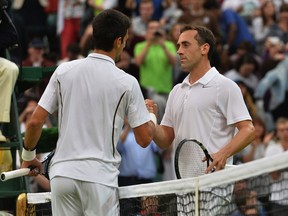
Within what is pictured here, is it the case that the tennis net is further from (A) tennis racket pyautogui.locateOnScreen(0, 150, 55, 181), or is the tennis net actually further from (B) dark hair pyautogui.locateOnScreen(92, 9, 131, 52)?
(B) dark hair pyautogui.locateOnScreen(92, 9, 131, 52)

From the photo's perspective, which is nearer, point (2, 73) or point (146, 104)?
point (146, 104)

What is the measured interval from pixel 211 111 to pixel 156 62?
9374mm

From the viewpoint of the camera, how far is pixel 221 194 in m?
8.75

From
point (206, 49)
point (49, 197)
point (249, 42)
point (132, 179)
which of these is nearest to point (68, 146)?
point (49, 197)

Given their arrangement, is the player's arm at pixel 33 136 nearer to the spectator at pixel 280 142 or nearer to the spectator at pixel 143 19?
the spectator at pixel 280 142

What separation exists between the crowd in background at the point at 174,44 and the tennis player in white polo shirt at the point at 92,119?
7.61 meters

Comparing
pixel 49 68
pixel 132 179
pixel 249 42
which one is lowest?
pixel 132 179

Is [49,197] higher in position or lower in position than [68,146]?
lower

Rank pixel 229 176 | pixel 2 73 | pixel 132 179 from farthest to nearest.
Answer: pixel 132 179
pixel 2 73
pixel 229 176

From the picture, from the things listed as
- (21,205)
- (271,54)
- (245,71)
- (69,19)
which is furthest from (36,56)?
(21,205)

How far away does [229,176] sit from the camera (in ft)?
27.1

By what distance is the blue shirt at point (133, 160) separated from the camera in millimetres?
16797

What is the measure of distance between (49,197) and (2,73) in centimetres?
161

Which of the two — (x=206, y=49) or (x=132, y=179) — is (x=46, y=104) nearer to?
(x=206, y=49)
